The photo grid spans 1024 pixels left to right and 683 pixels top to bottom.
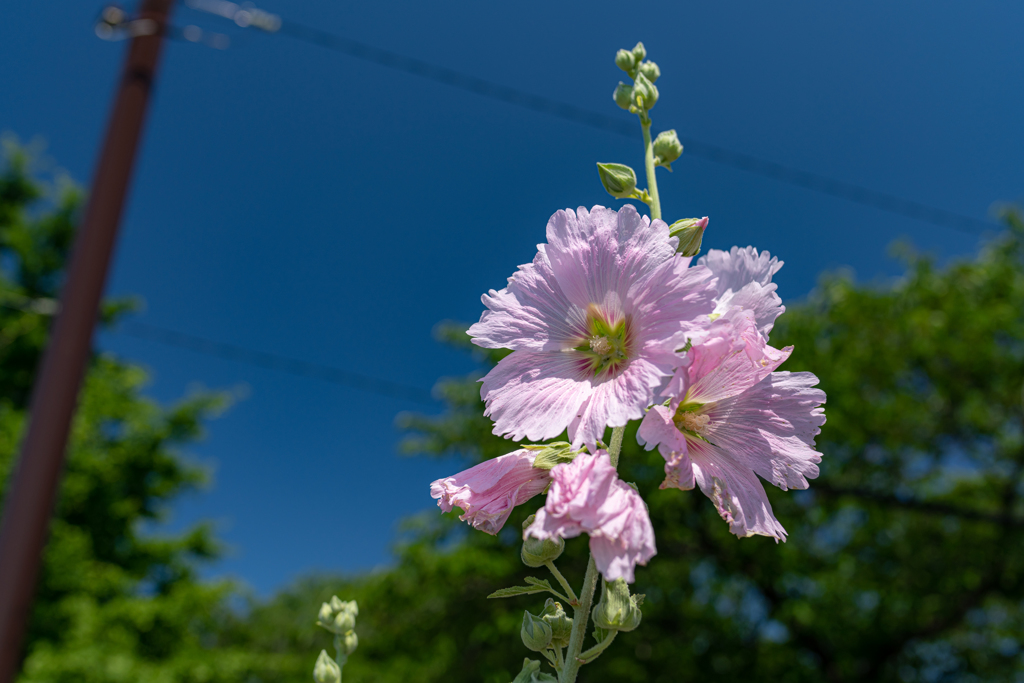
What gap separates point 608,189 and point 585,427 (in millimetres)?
403

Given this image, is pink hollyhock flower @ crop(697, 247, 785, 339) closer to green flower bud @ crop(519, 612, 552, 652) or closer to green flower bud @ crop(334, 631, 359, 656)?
green flower bud @ crop(519, 612, 552, 652)

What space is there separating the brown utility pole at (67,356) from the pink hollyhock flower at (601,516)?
4240 mm

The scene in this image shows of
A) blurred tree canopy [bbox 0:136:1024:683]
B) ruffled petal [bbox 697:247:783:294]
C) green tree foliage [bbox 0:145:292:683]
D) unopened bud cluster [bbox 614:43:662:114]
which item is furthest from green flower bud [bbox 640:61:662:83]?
green tree foliage [bbox 0:145:292:683]

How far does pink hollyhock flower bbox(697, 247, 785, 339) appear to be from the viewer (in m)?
0.92

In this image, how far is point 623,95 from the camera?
1145 mm

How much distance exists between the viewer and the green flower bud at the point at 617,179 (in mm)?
1002

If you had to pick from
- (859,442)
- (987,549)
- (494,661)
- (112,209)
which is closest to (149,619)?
(494,661)

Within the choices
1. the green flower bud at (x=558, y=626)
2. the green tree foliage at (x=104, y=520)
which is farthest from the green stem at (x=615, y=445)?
the green tree foliage at (x=104, y=520)

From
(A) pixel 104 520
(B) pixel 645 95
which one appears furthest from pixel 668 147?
(A) pixel 104 520

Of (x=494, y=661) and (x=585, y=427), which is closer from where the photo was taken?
(x=585, y=427)

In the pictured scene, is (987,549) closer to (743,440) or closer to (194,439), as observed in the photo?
(743,440)

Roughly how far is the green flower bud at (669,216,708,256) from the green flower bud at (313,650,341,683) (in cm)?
90

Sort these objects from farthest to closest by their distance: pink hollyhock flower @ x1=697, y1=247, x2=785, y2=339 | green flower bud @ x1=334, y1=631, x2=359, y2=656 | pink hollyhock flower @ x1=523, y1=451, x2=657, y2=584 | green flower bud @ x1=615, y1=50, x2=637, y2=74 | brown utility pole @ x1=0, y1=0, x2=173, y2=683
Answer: brown utility pole @ x1=0, y1=0, x2=173, y2=683, green flower bud @ x1=334, y1=631, x2=359, y2=656, green flower bud @ x1=615, y1=50, x2=637, y2=74, pink hollyhock flower @ x1=697, y1=247, x2=785, y2=339, pink hollyhock flower @ x1=523, y1=451, x2=657, y2=584

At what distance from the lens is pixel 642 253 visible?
865mm
